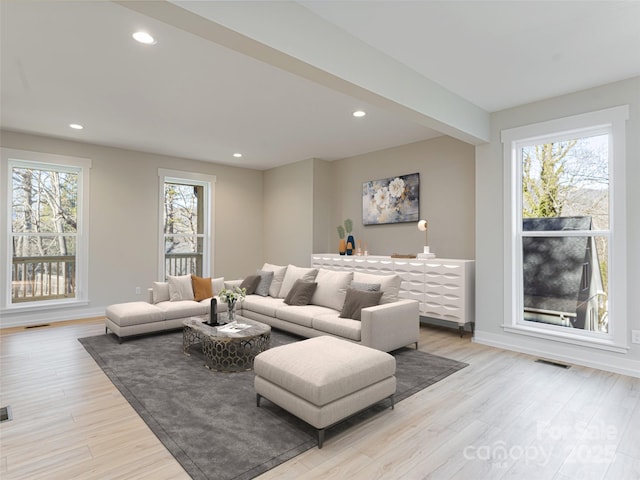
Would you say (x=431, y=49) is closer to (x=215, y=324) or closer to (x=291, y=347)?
→ (x=291, y=347)

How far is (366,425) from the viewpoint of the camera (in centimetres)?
246

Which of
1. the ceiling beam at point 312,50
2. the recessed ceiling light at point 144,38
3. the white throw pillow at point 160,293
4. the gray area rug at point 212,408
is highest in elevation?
the recessed ceiling light at point 144,38

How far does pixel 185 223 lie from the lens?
712cm

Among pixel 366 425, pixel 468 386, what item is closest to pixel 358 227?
pixel 468 386

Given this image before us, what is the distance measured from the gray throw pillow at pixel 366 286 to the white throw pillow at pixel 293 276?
86cm

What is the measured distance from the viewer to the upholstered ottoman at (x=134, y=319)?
4332mm

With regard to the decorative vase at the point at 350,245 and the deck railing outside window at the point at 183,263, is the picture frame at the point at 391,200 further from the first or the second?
the deck railing outside window at the point at 183,263

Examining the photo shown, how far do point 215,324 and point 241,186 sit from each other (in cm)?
435

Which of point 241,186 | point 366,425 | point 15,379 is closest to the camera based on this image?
point 366,425

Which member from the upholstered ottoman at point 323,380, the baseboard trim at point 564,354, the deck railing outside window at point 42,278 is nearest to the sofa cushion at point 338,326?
the upholstered ottoman at point 323,380

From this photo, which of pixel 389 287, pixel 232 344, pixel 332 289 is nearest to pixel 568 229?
pixel 389 287

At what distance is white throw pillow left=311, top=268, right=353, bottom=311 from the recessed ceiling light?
10.3 feet

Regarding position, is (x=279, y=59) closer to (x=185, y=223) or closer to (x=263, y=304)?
(x=263, y=304)

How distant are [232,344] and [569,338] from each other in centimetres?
349
